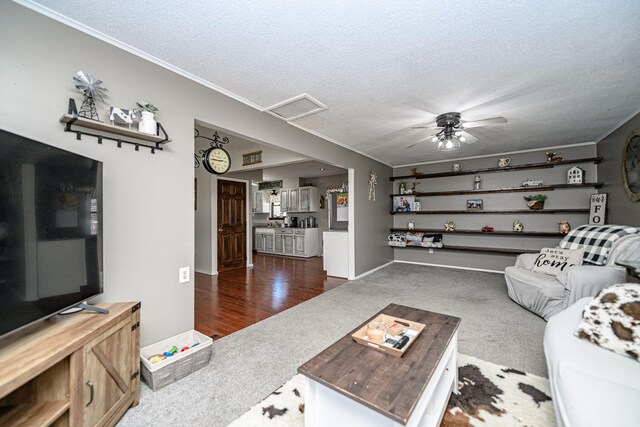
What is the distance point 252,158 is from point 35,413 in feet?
14.9

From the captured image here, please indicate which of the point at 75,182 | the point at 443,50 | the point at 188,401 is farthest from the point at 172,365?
the point at 443,50

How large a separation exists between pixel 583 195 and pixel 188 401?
6.39 meters

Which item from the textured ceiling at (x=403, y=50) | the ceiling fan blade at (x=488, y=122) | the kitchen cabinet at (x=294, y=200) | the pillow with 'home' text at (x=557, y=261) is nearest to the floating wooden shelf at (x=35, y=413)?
the textured ceiling at (x=403, y=50)

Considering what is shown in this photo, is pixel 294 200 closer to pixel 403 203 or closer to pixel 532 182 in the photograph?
pixel 403 203

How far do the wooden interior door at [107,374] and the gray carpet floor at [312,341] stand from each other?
7.6 inches

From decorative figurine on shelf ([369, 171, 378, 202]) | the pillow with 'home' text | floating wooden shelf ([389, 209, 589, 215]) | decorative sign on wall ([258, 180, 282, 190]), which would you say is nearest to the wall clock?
the pillow with 'home' text

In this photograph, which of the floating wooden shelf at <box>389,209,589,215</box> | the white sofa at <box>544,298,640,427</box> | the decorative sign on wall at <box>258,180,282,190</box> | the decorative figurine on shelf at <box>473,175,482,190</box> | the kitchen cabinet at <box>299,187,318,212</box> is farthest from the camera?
the decorative sign on wall at <box>258,180,282,190</box>

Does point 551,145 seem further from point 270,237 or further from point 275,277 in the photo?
point 270,237

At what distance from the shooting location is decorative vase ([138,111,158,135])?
1852 mm

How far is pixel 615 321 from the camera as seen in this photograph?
4.60 ft

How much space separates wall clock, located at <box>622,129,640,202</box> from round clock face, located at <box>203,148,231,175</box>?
16.0ft

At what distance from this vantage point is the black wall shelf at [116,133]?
5.10ft

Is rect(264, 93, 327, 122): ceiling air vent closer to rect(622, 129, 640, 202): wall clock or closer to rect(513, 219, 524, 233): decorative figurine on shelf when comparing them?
rect(622, 129, 640, 202): wall clock

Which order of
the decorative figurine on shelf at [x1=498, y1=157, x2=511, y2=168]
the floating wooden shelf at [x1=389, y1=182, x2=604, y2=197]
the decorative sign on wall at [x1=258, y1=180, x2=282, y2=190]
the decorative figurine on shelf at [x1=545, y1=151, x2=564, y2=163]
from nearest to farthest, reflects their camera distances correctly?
the floating wooden shelf at [x1=389, y1=182, x2=604, y2=197] → the decorative figurine on shelf at [x1=545, y1=151, x2=564, y2=163] → the decorative figurine on shelf at [x1=498, y1=157, x2=511, y2=168] → the decorative sign on wall at [x1=258, y1=180, x2=282, y2=190]
